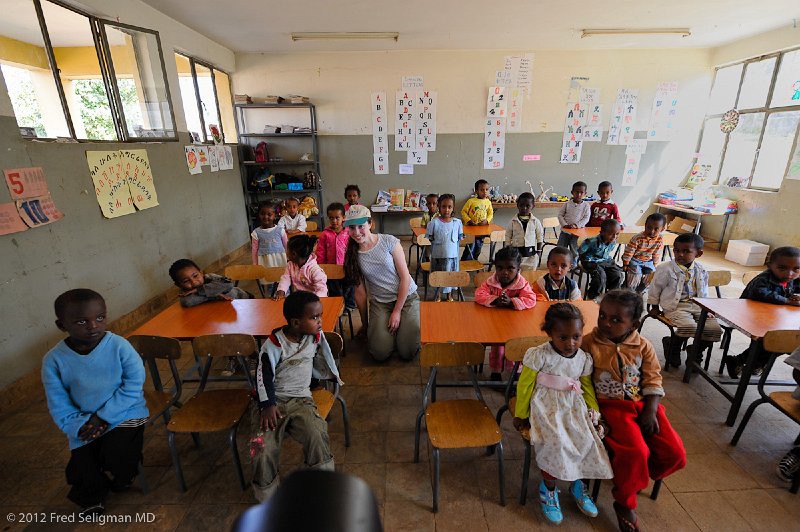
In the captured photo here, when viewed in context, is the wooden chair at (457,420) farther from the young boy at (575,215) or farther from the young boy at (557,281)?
the young boy at (575,215)

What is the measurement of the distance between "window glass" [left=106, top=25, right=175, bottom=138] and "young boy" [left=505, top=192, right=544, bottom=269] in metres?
4.37

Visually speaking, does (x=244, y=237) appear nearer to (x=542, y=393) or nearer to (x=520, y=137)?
(x=520, y=137)

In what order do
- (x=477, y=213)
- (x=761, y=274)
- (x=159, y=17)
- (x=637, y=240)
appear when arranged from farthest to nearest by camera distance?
(x=477, y=213), (x=159, y=17), (x=637, y=240), (x=761, y=274)

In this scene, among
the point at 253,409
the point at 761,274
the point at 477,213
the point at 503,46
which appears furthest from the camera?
the point at 503,46

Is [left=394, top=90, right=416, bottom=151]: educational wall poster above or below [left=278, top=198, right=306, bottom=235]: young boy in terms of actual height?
above

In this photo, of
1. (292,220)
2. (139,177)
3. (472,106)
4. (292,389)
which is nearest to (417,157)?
(472,106)

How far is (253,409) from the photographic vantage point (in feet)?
6.36

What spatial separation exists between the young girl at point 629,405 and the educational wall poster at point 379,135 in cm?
557

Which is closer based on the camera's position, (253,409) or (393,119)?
(253,409)

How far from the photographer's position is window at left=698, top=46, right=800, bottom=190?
5.33 metres

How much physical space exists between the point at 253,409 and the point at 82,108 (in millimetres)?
3389

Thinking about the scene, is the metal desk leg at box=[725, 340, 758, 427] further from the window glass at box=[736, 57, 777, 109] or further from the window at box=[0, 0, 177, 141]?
the window glass at box=[736, 57, 777, 109]

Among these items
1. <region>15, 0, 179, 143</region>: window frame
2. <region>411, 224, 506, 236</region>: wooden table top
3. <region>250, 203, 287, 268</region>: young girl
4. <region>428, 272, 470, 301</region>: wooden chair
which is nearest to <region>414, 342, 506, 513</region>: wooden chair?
<region>428, 272, 470, 301</region>: wooden chair

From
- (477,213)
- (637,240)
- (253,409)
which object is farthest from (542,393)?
(477,213)
